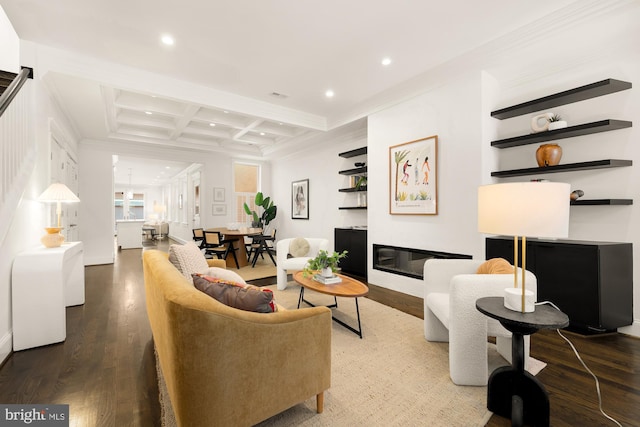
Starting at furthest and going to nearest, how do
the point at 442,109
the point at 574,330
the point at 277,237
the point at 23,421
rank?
1. the point at 277,237
2. the point at 442,109
3. the point at 574,330
4. the point at 23,421

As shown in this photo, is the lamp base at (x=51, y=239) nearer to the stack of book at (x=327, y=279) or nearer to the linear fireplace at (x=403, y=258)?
the stack of book at (x=327, y=279)

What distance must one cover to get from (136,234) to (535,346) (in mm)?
9875

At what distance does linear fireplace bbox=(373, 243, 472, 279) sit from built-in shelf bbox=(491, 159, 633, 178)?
1.09 meters

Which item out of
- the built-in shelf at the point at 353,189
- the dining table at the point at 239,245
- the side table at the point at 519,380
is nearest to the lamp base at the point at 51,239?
the dining table at the point at 239,245

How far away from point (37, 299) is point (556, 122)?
17.3 ft

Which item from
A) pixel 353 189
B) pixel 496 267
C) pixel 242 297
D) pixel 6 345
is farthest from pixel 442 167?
pixel 6 345

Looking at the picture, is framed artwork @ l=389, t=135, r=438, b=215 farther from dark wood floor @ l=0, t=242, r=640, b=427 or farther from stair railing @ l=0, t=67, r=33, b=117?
stair railing @ l=0, t=67, r=33, b=117

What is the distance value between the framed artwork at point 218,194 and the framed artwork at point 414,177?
17.6 ft

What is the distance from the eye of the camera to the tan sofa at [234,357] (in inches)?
46.8

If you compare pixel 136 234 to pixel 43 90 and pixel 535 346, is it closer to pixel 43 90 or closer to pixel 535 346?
pixel 43 90

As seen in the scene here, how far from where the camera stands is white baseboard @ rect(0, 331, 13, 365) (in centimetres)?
223

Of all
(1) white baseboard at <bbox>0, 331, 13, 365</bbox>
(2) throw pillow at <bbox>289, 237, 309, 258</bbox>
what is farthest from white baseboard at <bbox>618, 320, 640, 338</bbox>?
(1) white baseboard at <bbox>0, 331, 13, 365</bbox>

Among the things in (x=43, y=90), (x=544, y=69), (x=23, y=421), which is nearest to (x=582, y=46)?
(x=544, y=69)

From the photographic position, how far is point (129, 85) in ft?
12.3
